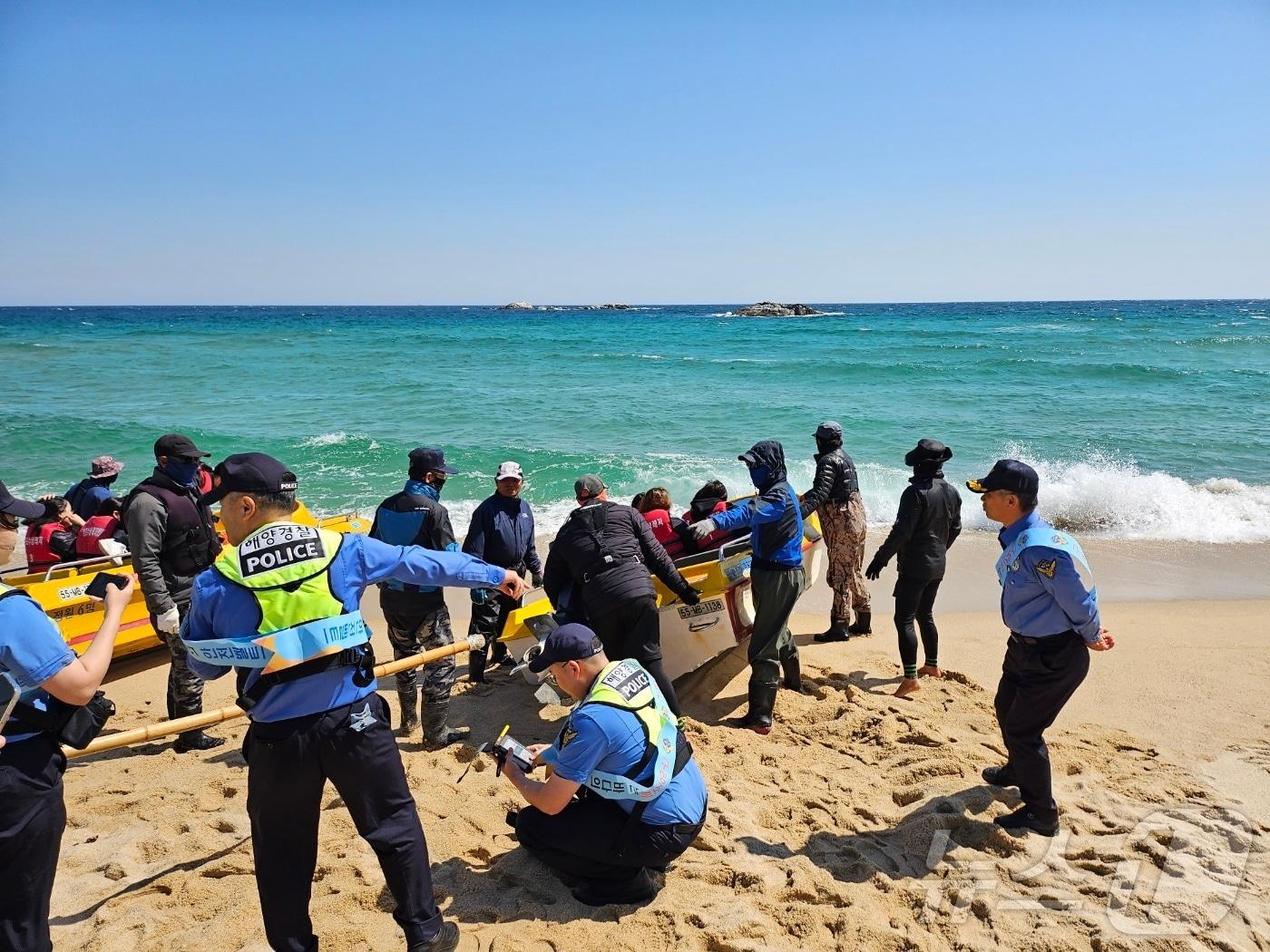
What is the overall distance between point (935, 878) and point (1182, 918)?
0.98 metres

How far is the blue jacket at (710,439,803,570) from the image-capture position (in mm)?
5297

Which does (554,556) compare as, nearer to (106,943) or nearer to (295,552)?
(295,552)

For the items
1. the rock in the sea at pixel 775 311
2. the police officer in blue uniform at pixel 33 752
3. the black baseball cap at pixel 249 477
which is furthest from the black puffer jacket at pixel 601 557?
the rock in the sea at pixel 775 311

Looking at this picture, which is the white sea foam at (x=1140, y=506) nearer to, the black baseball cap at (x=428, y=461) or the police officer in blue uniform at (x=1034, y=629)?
the police officer in blue uniform at (x=1034, y=629)

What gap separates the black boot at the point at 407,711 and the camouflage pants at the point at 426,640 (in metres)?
0.28

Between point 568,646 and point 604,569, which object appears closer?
point 568,646

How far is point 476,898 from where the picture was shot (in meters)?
3.62

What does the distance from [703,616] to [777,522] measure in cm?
93

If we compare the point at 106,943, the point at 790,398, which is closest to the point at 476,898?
the point at 106,943

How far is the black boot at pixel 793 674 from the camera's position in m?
5.77

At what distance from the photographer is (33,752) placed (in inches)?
103

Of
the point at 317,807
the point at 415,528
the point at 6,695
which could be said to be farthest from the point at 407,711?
the point at 6,695

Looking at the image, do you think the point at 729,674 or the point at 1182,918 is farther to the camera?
the point at 729,674

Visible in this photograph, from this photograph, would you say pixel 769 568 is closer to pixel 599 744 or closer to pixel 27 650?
pixel 599 744
